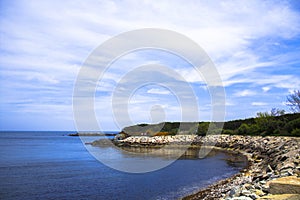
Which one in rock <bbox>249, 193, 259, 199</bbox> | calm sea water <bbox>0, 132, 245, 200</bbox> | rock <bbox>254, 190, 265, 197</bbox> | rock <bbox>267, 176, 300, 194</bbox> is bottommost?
calm sea water <bbox>0, 132, 245, 200</bbox>

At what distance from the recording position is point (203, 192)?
43.4 feet

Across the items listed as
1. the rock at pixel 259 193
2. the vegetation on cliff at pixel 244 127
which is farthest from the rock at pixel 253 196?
the vegetation on cliff at pixel 244 127

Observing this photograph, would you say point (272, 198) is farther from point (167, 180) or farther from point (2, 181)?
point (2, 181)

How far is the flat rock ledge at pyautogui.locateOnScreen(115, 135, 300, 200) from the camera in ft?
23.3

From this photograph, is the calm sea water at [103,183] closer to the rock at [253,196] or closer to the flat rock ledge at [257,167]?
the flat rock ledge at [257,167]

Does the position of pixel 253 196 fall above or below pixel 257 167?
above

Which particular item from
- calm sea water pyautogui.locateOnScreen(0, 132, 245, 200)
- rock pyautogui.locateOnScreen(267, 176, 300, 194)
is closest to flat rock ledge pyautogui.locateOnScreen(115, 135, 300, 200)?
rock pyautogui.locateOnScreen(267, 176, 300, 194)

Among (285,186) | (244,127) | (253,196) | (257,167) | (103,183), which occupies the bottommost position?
(103,183)

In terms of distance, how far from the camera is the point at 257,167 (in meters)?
18.8

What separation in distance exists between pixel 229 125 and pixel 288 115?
20048 millimetres

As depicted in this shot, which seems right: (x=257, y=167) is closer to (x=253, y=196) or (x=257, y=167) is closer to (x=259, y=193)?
(x=259, y=193)

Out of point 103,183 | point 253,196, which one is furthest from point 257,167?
point 253,196

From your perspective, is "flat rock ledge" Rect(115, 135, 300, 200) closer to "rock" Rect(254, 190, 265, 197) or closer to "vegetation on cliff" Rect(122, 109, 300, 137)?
"rock" Rect(254, 190, 265, 197)

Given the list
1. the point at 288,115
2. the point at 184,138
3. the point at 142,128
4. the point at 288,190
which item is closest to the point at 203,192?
the point at 288,190
